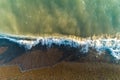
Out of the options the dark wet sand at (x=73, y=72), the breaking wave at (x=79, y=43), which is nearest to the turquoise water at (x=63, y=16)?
the breaking wave at (x=79, y=43)

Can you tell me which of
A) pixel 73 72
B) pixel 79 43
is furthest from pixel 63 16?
pixel 73 72

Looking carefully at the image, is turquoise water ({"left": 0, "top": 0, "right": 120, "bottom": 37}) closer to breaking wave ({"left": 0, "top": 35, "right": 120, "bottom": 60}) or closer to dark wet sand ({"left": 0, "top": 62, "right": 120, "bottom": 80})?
breaking wave ({"left": 0, "top": 35, "right": 120, "bottom": 60})

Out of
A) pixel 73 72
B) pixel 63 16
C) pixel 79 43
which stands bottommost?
pixel 73 72

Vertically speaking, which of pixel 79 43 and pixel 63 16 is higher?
pixel 63 16

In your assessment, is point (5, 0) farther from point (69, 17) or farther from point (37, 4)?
point (69, 17)

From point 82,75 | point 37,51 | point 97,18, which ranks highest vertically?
point 97,18

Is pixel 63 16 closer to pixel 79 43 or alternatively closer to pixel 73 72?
pixel 79 43

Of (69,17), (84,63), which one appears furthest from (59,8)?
(84,63)

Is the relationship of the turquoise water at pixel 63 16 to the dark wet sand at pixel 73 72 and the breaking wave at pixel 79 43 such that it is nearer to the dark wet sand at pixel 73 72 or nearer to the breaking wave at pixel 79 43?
the breaking wave at pixel 79 43
